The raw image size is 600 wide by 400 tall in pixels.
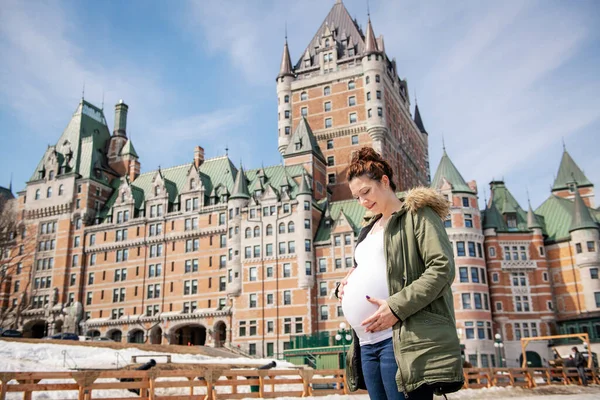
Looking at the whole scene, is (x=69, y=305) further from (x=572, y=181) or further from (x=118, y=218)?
(x=572, y=181)

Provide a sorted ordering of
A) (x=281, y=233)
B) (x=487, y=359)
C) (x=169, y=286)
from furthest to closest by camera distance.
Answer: (x=169, y=286) → (x=281, y=233) → (x=487, y=359)

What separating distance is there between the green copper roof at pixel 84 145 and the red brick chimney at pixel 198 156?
1214 centimetres

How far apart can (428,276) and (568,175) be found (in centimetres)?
7227

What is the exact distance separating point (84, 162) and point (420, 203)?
7510 centimetres

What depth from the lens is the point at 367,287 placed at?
427cm

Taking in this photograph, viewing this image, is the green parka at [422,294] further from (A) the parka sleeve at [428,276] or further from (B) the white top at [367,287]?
(B) the white top at [367,287]

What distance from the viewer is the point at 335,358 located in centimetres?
4366

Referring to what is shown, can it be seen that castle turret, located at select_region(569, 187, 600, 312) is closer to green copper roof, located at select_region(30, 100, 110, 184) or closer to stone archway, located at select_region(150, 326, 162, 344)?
stone archway, located at select_region(150, 326, 162, 344)

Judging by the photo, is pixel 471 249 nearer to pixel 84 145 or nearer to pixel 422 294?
pixel 84 145

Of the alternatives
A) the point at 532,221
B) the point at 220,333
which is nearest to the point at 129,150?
the point at 220,333

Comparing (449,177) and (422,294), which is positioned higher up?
(449,177)

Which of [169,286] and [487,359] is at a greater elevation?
[169,286]

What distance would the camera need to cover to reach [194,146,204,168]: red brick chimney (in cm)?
7306

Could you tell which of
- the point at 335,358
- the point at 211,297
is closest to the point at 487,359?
the point at 335,358
